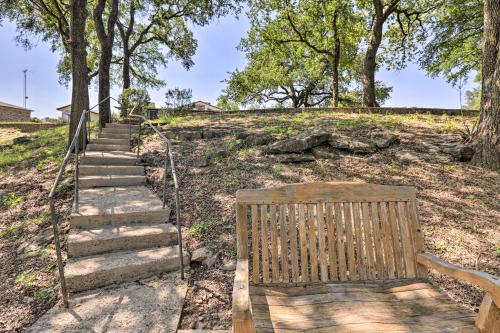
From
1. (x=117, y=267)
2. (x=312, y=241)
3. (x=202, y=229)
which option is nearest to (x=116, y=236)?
(x=117, y=267)

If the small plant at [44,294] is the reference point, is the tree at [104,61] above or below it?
above

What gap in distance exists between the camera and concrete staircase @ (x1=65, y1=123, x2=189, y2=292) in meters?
3.11

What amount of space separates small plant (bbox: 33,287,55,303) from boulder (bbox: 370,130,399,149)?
604 centimetres

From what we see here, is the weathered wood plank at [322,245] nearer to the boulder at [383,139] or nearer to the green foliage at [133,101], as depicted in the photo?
the boulder at [383,139]

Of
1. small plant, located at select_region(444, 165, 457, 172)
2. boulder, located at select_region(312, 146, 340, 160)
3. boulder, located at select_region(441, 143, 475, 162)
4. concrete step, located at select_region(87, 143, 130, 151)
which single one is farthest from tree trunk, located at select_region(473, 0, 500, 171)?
concrete step, located at select_region(87, 143, 130, 151)

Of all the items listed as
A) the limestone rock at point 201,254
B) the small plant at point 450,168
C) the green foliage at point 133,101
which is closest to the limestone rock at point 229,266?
the limestone rock at point 201,254

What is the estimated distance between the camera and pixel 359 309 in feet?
6.77

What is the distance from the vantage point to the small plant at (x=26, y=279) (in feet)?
10.0

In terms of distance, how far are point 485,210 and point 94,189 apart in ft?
20.4

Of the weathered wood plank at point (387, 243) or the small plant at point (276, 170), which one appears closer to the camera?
the weathered wood plank at point (387, 243)

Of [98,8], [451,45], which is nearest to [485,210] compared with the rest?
[98,8]

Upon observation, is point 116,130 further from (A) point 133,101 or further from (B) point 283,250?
(B) point 283,250

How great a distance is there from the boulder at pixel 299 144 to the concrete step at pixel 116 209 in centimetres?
268

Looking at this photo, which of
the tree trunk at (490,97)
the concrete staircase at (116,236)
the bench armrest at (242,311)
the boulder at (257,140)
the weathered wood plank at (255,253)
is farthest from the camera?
the boulder at (257,140)
